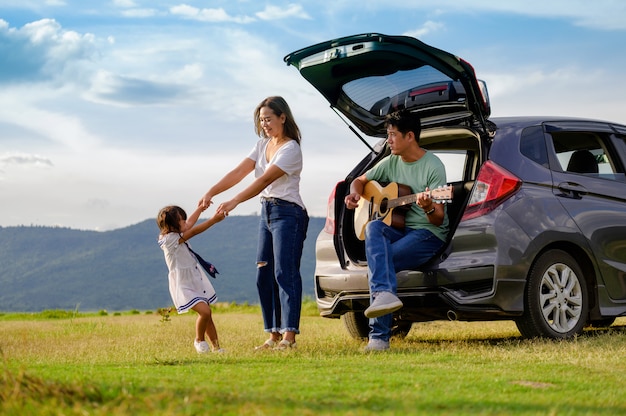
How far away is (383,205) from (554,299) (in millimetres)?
1568

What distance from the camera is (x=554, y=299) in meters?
7.05

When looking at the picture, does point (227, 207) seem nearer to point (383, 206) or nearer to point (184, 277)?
point (184, 277)

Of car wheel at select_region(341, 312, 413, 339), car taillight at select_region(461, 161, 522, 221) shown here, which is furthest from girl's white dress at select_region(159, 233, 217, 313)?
car taillight at select_region(461, 161, 522, 221)

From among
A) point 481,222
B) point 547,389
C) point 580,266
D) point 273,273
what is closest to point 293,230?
point 273,273

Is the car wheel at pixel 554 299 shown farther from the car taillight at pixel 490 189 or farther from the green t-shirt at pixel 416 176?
the green t-shirt at pixel 416 176

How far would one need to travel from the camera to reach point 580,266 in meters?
→ 7.43

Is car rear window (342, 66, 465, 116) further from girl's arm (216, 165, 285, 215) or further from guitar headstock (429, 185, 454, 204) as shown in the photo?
girl's arm (216, 165, 285, 215)

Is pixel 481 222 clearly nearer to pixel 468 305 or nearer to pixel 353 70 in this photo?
pixel 468 305

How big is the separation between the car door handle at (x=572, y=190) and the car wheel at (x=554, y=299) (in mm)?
479

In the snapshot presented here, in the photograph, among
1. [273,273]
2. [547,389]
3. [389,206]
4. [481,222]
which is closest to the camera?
[547,389]

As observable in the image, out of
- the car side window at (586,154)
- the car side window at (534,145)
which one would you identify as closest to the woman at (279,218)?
the car side window at (534,145)

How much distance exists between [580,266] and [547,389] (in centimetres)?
295

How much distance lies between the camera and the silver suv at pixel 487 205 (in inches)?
265

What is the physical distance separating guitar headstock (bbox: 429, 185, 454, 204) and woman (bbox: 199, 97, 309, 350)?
4.07 ft
